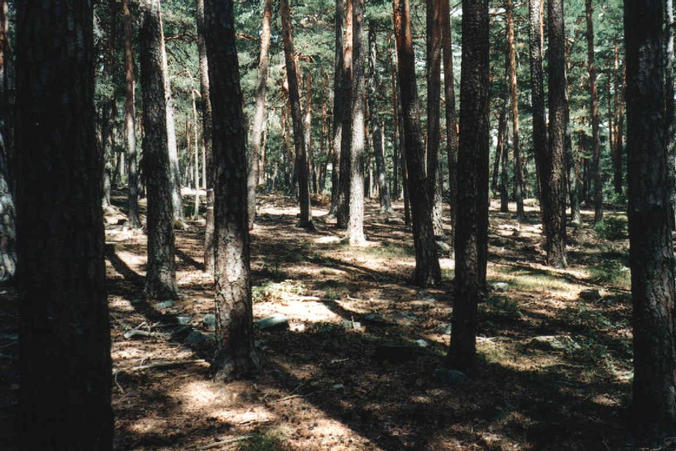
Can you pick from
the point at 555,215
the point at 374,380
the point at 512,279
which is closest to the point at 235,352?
the point at 374,380

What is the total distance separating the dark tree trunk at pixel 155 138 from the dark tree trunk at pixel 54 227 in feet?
18.5

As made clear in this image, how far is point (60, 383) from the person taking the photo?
2346 millimetres

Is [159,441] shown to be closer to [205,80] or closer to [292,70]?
[205,80]

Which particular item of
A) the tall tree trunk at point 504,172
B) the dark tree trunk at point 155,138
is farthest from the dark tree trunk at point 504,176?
the dark tree trunk at point 155,138

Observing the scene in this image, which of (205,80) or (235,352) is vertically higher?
(205,80)

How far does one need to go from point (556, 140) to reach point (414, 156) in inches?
194

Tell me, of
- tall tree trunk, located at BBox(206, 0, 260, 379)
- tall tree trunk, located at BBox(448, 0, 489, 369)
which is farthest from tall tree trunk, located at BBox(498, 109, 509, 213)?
tall tree trunk, located at BBox(206, 0, 260, 379)

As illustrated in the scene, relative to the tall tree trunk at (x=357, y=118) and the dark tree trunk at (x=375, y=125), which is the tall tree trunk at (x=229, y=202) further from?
the dark tree trunk at (x=375, y=125)

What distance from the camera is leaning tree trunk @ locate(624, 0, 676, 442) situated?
12.9 feet

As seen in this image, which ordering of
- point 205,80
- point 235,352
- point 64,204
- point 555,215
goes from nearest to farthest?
point 64,204 → point 235,352 → point 205,80 → point 555,215

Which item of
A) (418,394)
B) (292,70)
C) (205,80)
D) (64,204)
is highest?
(292,70)

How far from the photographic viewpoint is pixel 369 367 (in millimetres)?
5707

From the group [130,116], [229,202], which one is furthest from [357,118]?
[229,202]

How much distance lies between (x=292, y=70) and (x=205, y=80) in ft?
26.5
